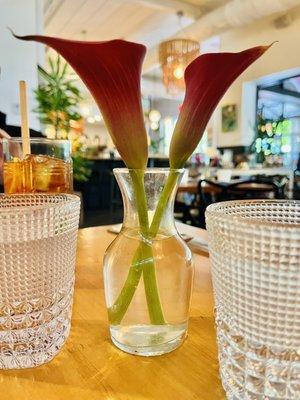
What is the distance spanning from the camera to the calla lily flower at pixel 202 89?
31cm

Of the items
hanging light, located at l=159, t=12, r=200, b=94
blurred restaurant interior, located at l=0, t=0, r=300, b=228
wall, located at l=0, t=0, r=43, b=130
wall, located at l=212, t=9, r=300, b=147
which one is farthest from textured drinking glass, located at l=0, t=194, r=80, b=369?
wall, located at l=212, t=9, r=300, b=147

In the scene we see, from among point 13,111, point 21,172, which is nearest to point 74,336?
point 21,172

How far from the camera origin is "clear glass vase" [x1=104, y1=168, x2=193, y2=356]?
0.39m

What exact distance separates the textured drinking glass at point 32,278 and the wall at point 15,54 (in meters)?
3.51

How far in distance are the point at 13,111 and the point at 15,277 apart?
12.0ft

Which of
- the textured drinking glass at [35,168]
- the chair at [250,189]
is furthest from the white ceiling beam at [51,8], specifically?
the textured drinking glass at [35,168]

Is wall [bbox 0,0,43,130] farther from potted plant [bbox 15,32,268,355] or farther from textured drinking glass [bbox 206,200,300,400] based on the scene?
textured drinking glass [bbox 206,200,300,400]

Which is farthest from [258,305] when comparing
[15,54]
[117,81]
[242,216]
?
[15,54]

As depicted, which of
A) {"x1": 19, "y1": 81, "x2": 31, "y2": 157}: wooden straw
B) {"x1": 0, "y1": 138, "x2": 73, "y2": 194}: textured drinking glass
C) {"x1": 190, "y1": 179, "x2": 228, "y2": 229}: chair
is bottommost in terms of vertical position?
{"x1": 190, "y1": 179, "x2": 228, "y2": 229}: chair

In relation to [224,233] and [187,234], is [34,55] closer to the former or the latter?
[187,234]

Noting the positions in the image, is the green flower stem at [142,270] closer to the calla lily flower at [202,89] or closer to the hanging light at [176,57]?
the calla lily flower at [202,89]

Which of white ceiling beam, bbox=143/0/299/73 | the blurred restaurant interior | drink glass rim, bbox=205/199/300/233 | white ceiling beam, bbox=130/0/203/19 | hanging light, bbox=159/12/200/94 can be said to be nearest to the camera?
drink glass rim, bbox=205/199/300/233

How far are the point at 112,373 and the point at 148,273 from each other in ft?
0.37

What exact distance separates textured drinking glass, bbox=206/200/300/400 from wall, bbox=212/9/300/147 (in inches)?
177
